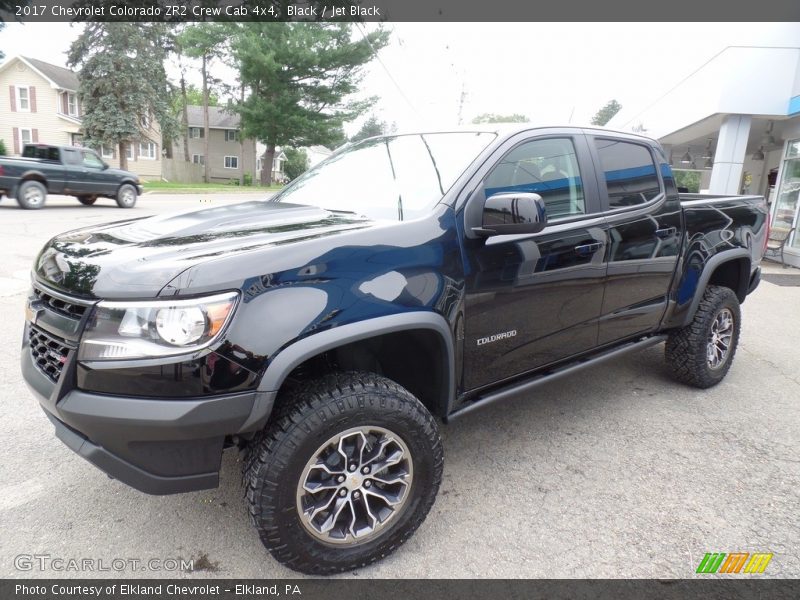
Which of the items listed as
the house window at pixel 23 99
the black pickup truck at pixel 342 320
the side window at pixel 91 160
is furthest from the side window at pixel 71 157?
the house window at pixel 23 99

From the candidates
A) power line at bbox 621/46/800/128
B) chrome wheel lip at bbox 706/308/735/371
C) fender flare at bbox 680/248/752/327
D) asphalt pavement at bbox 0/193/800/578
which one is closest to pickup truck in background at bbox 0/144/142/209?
asphalt pavement at bbox 0/193/800/578

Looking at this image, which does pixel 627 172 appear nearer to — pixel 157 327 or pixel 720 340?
pixel 720 340

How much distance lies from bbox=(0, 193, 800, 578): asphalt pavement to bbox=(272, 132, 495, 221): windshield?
151cm

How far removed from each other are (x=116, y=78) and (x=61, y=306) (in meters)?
35.0

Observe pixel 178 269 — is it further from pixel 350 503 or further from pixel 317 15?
pixel 317 15

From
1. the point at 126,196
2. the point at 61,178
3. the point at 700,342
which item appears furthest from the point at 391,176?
the point at 126,196

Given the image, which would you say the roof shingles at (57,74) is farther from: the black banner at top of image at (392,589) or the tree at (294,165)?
the black banner at top of image at (392,589)

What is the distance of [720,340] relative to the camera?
4266mm

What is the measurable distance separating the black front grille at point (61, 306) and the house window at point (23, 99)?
41447 mm

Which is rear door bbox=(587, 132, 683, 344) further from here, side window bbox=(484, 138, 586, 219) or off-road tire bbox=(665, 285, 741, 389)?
off-road tire bbox=(665, 285, 741, 389)

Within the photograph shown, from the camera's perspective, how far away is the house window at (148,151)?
3919cm

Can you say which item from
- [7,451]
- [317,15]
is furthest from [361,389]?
[317,15]

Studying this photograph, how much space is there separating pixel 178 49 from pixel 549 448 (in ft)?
148

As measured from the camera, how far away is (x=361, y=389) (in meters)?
2.15
